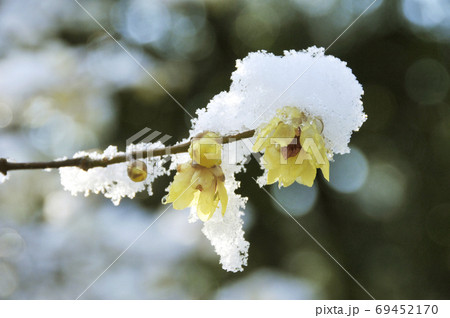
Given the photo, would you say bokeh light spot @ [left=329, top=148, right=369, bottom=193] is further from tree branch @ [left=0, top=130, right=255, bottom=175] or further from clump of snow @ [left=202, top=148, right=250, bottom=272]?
tree branch @ [left=0, top=130, right=255, bottom=175]

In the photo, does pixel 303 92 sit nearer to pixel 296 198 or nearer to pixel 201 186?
pixel 201 186

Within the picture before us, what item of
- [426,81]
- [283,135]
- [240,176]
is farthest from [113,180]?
[426,81]

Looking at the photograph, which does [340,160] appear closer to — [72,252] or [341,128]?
[72,252]

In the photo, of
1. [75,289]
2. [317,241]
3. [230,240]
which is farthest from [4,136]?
[230,240]

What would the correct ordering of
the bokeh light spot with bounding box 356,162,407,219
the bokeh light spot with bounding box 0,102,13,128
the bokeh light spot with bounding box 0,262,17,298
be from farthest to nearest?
the bokeh light spot with bounding box 356,162,407,219 → the bokeh light spot with bounding box 0,262,17,298 → the bokeh light spot with bounding box 0,102,13,128

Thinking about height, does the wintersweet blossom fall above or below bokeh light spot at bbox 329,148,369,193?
below

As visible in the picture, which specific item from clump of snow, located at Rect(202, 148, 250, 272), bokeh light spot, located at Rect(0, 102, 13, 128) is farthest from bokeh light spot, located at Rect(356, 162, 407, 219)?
bokeh light spot, located at Rect(0, 102, 13, 128)

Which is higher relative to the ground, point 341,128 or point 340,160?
point 340,160
